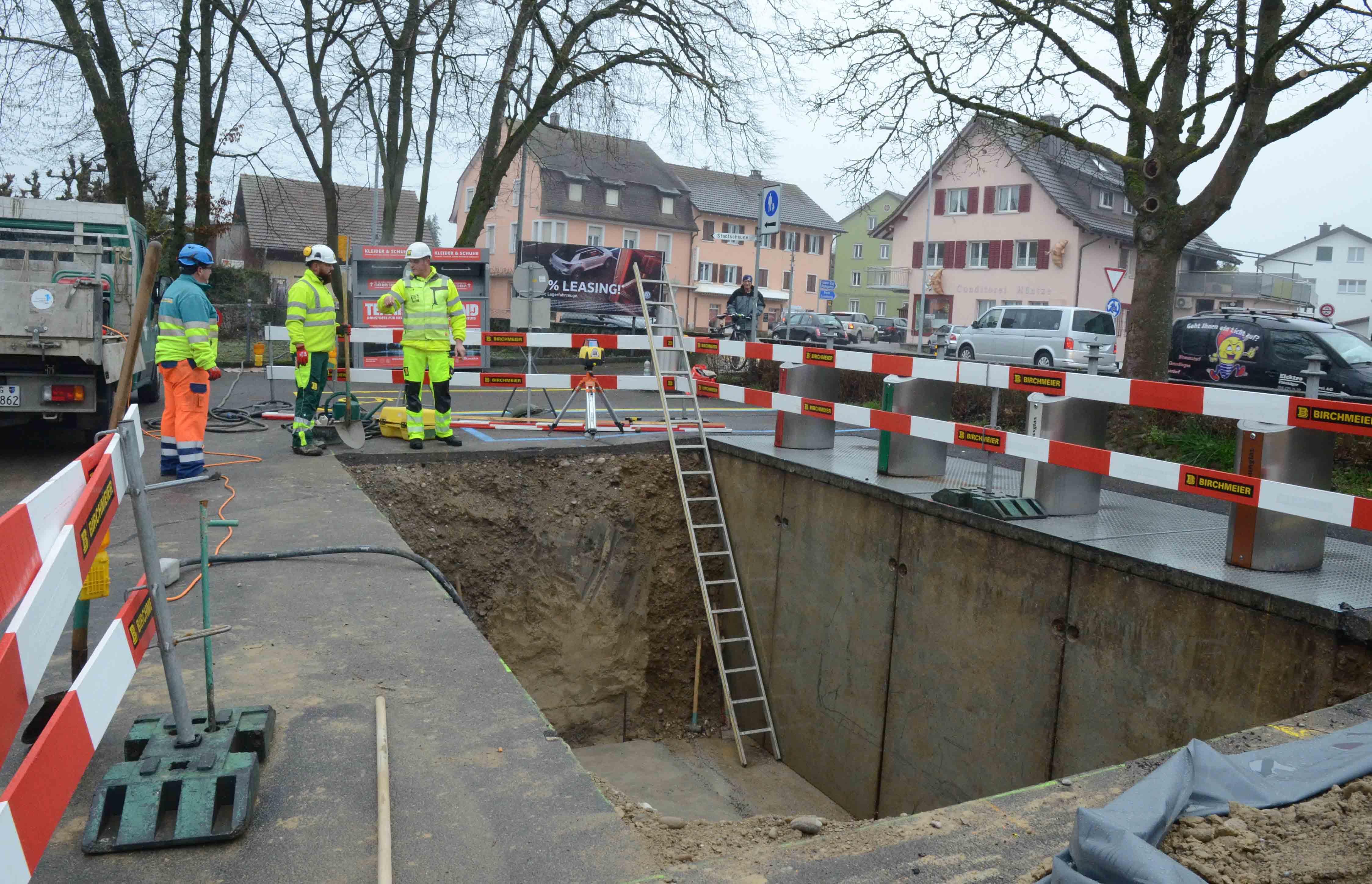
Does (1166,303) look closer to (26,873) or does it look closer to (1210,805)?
(1210,805)

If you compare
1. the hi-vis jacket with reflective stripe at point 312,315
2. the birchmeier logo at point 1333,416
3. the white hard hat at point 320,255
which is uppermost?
the white hard hat at point 320,255

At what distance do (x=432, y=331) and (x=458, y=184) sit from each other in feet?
220

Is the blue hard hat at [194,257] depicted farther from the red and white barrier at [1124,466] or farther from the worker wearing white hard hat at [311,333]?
the red and white barrier at [1124,466]

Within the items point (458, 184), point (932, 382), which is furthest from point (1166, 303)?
point (458, 184)

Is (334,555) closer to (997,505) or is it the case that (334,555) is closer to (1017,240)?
(997,505)

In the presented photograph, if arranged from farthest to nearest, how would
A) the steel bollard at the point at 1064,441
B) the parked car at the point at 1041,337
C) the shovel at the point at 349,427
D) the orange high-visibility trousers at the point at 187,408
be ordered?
the parked car at the point at 1041,337, the shovel at the point at 349,427, the orange high-visibility trousers at the point at 187,408, the steel bollard at the point at 1064,441

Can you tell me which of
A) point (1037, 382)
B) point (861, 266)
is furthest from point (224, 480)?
point (861, 266)

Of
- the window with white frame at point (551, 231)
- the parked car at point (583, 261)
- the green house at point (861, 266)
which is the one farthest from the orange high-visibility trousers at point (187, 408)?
the green house at point (861, 266)

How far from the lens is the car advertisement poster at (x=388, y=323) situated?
17562 mm

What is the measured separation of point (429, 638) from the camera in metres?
4.66

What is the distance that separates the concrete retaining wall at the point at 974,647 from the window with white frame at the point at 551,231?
53583mm

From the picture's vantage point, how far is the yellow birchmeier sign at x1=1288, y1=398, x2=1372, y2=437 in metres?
4.73

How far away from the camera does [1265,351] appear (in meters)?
17.7

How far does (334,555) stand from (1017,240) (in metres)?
50.5
